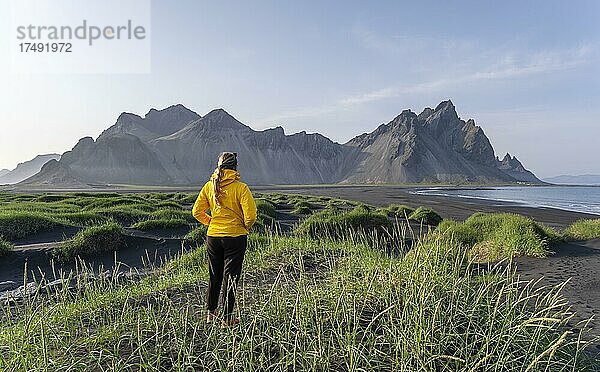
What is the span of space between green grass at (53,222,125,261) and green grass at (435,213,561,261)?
9.84m

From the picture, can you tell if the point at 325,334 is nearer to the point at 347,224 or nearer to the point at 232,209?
the point at 232,209

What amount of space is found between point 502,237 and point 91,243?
1230cm

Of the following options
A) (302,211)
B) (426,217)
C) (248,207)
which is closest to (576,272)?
(248,207)

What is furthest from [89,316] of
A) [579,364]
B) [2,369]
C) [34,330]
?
[579,364]

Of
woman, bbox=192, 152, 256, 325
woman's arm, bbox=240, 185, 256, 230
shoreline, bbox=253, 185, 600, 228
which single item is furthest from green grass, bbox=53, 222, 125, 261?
shoreline, bbox=253, 185, 600, 228

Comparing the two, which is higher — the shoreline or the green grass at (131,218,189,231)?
the green grass at (131,218,189,231)

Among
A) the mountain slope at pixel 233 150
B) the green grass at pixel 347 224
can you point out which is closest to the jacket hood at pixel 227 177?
the green grass at pixel 347 224

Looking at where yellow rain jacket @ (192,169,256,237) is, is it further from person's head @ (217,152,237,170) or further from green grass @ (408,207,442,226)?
green grass @ (408,207,442,226)

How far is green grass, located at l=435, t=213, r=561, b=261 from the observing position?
11656 millimetres

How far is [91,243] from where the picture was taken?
1227 cm

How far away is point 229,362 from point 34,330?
236 cm

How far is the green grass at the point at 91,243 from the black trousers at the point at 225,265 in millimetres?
8080

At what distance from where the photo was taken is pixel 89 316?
16.9ft

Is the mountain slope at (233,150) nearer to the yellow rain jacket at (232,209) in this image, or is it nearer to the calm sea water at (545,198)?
the calm sea water at (545,198)
